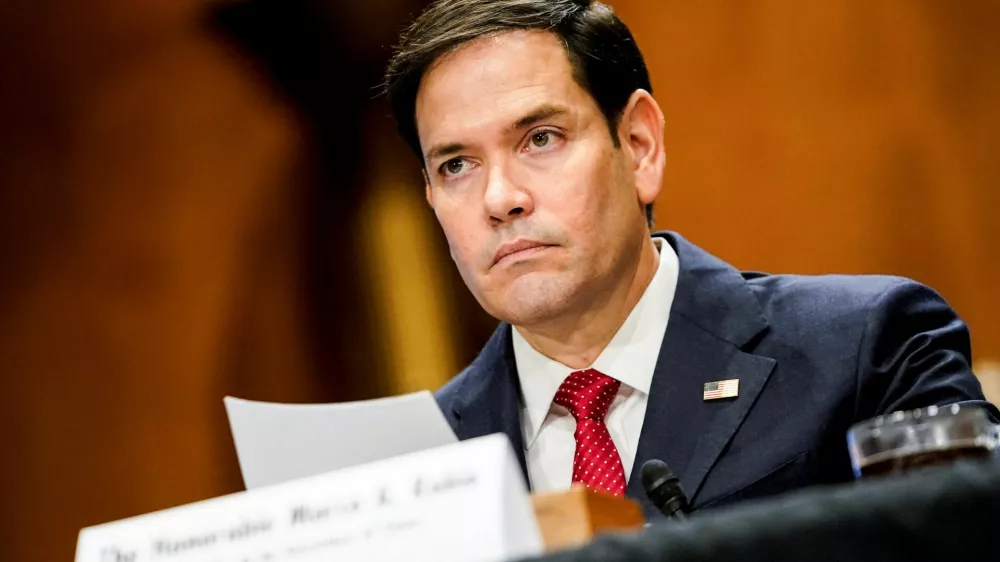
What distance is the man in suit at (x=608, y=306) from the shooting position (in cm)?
183

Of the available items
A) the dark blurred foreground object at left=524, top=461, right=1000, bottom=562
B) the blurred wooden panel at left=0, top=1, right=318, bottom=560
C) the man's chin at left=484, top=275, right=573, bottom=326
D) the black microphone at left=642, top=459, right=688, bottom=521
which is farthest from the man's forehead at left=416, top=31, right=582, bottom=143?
the blurred wooden panel at left=0, top=1, right=318, bottom=560

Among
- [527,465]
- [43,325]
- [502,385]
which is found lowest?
[527,465]

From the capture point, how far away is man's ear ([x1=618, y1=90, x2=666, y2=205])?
218 centimetres

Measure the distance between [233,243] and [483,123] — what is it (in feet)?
7.60

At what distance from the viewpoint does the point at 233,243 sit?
162 inches

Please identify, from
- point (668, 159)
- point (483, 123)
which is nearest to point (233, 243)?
point (668, 159)

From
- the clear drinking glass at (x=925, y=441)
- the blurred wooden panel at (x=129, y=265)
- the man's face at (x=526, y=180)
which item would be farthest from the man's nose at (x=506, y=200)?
the blurred wooden panel at (x=129, y=265)

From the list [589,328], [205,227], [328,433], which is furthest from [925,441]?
[205,227]

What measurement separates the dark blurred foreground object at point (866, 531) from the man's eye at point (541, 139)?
1362 millimetres

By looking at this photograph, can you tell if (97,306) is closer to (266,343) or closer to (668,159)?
(266,343)

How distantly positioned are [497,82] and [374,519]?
1.21 m

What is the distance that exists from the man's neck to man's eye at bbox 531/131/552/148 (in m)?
0.29

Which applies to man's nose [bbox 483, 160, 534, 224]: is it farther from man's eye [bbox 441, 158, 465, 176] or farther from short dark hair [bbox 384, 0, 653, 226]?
short dark hair [bbox 384, 0, 653, 226]

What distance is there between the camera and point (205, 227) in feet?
13.4
